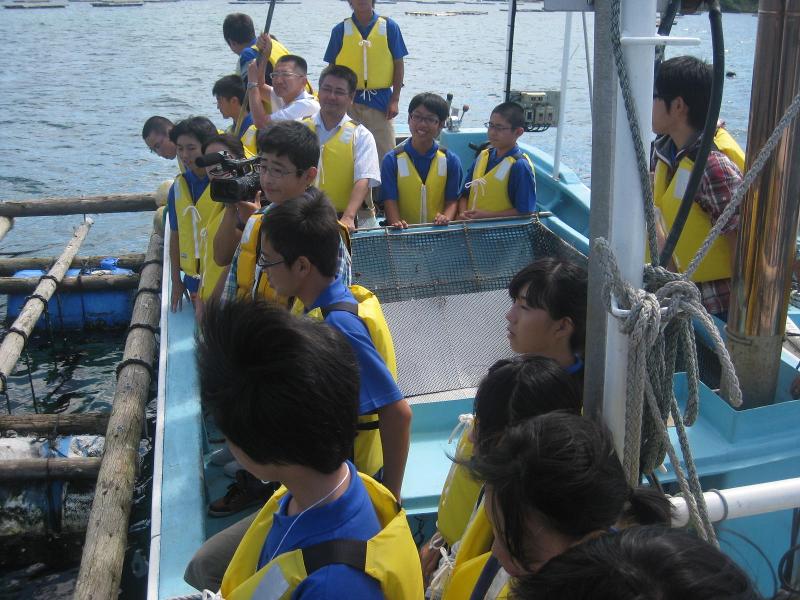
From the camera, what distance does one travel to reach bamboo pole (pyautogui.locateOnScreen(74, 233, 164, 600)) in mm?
3424

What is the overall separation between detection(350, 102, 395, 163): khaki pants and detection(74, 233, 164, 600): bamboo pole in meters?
2.28

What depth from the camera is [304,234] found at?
7.25 feet

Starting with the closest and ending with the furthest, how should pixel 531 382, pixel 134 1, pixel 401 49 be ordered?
1. pixel 531 382
2. pixel 401 49
3. pixel 134 1

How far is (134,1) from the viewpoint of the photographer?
50.8 m

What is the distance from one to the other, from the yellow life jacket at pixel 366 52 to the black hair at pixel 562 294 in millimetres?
4349

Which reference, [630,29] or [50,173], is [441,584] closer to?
[630,29]

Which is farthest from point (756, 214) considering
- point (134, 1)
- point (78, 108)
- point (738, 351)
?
point (134, 1)

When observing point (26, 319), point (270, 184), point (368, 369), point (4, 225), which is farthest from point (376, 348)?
point (4, 225)

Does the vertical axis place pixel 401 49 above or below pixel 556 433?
above

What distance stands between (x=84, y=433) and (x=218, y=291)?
2.12 metres

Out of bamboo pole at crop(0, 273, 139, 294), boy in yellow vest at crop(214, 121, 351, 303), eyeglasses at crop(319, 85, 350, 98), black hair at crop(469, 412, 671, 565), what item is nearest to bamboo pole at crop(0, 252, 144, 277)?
bamboo pole at crop(0, 273, 139, 294)

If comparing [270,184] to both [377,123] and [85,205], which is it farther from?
[85,205]

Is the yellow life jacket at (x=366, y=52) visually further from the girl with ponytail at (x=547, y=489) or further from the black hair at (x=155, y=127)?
the girl with ponytail at (x=547, y=489)

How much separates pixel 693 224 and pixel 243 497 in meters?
1.91
